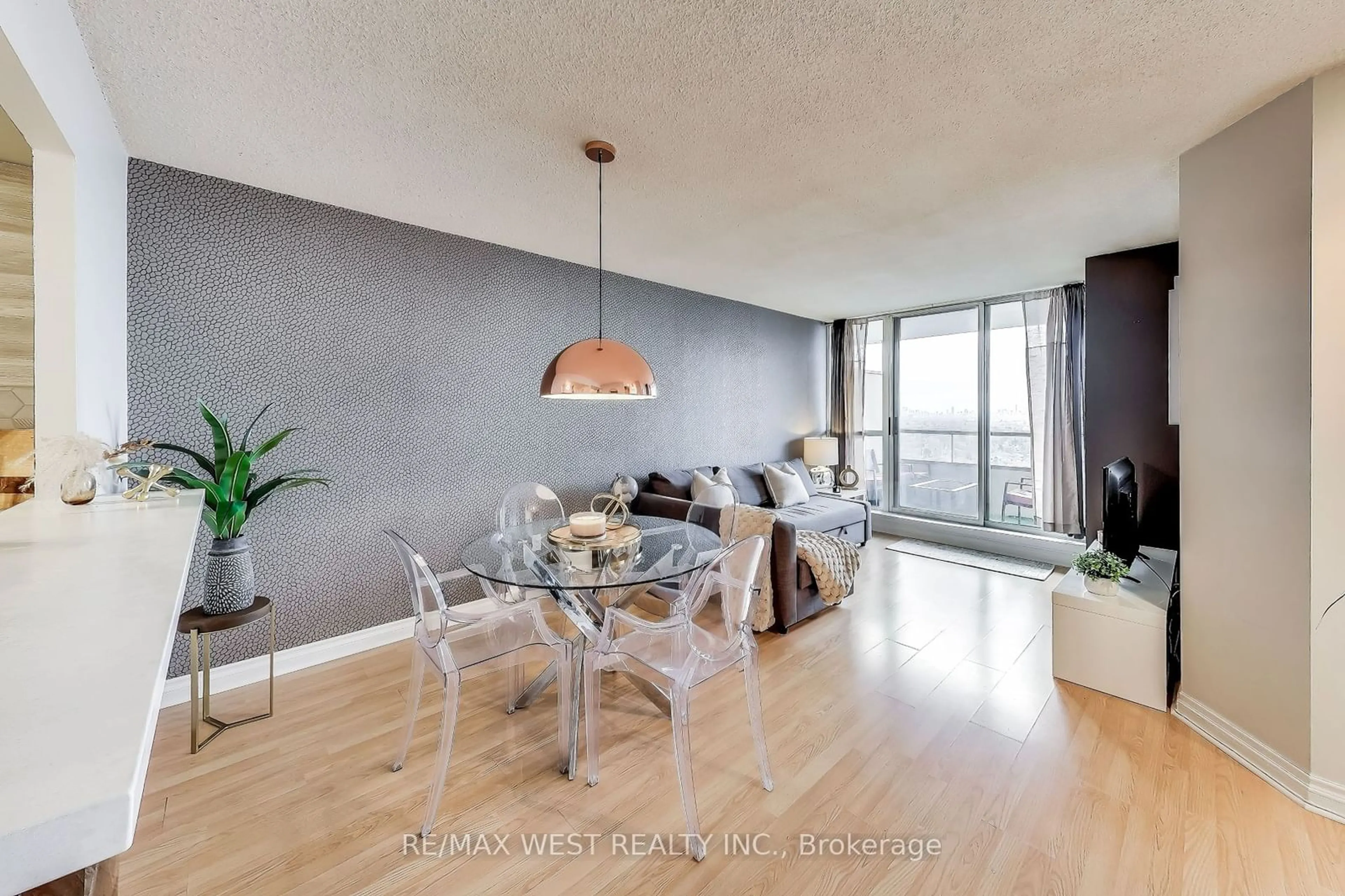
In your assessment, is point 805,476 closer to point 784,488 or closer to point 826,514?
point 784,488

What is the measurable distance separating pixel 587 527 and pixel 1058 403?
176 inches

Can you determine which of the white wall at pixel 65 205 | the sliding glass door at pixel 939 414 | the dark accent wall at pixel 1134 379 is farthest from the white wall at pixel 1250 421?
the white wall at pixel 65 205

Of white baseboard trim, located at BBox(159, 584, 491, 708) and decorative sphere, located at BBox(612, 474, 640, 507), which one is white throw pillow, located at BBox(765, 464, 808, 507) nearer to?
decorative sphere, located at BBox(612, 474, 640, 507)

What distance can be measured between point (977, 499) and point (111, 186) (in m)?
6.42

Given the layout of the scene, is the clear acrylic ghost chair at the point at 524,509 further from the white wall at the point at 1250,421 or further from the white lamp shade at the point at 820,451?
the white lamp shade at the point at 820,451

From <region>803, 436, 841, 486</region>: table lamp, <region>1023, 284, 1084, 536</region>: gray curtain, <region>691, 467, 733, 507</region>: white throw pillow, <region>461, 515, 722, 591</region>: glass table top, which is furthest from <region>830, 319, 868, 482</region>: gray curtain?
<region>461, 515, 722, 591</region>: glass table top

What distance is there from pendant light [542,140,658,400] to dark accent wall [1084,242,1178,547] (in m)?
3.46

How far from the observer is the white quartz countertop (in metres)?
0.39

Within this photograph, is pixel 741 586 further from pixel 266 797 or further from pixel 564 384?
pixel 266 797

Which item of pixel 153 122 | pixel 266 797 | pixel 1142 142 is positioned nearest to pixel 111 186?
pixel 153 122

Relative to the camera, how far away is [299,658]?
2.83m

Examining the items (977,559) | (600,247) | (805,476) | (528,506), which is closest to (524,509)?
(528,506)

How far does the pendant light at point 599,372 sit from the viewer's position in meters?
2.13

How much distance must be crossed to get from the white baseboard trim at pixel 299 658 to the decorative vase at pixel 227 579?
0.53 meters
